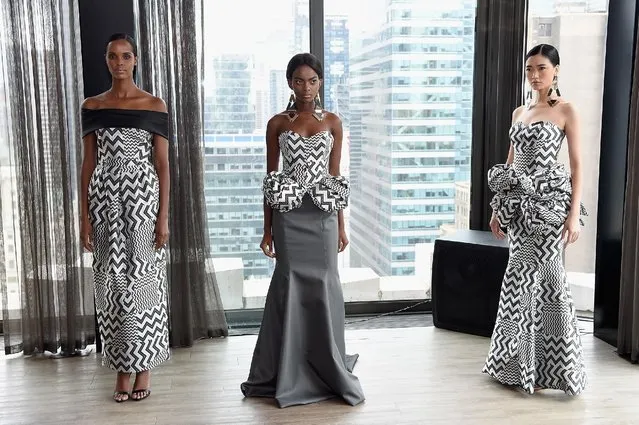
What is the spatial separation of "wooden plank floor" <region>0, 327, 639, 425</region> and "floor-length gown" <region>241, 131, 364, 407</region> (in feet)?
0.37

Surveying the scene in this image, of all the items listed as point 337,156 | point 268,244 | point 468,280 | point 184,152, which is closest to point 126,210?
point 268,244

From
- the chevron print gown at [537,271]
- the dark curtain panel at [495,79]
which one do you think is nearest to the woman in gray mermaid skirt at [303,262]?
the chevron print gown at [537,271]

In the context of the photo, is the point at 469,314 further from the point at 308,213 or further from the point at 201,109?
the point at 201,109

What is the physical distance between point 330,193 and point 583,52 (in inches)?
91.6

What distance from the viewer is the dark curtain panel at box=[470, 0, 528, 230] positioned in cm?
436

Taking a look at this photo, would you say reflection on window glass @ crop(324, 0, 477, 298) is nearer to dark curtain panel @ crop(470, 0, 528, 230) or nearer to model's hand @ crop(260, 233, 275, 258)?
dark curtain panel @ crop(470, 0, 528, 230)

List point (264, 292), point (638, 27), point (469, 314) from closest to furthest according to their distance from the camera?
point (638, 27) < point (469, 314) < point (264, 292)

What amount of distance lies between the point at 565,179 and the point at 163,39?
2.31 m

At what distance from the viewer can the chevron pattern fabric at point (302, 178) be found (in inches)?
126

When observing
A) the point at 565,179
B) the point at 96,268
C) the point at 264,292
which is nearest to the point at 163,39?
the point at 96,268

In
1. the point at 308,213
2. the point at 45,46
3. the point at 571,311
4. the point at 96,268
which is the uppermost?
the point at 45,46

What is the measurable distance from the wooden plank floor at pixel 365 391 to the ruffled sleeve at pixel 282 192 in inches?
37.3

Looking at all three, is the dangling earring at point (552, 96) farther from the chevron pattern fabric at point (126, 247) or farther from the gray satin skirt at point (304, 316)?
the chevron pattern fabric at point (126, 247)

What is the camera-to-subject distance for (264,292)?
4.62 meters
